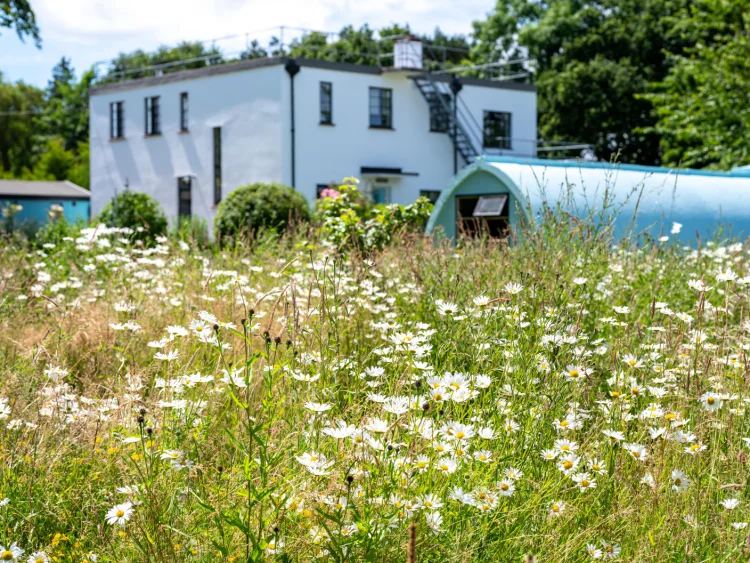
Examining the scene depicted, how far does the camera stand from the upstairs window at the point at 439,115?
34719 mm

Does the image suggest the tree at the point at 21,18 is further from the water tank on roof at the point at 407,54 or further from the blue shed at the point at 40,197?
the blue shed at the point at 40,197

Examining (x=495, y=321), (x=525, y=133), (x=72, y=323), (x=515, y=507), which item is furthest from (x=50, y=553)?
(x=525, y=133)

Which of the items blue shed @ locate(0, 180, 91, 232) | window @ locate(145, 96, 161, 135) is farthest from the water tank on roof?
blue shed @ locate(0, 180, 91, 232)

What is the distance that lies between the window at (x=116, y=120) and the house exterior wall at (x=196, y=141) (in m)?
0.24

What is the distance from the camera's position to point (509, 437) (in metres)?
3.98

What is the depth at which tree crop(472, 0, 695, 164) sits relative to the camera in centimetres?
4400

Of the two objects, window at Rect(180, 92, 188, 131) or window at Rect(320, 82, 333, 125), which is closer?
window at Rect(320, 82, 333, 125)

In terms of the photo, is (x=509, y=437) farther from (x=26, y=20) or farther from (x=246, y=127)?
(x=246, y=127)

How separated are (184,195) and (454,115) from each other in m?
10.6

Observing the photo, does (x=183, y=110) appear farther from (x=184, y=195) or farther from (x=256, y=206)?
(x=256, y=206)

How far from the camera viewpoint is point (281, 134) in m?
31.0

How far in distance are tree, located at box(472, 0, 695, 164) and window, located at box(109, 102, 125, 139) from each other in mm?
19654

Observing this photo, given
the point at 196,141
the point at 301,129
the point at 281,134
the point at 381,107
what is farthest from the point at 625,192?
the point at 196,141

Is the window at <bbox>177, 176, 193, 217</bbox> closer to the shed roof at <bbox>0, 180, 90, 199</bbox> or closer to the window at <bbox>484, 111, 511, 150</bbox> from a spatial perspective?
the window at <bbox>484, 111, 511, 150</bbox>
